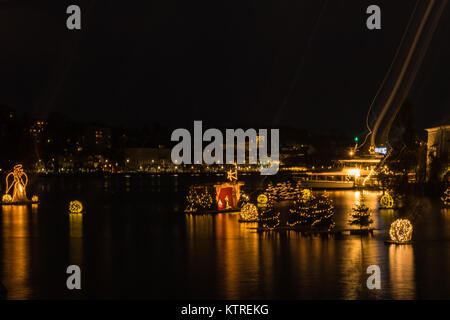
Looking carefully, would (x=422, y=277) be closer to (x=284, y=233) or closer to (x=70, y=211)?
(x=284, y=233)

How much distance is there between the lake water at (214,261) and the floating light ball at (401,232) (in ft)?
0.81

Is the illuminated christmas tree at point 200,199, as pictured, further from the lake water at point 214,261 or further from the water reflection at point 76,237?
the water reflection at point 76,237

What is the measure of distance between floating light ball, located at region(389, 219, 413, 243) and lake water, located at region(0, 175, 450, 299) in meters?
0.25

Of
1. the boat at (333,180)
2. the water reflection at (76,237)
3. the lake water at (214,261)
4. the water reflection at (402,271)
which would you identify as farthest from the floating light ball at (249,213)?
the boat at (333,180)

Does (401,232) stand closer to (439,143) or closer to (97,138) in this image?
(439,143)

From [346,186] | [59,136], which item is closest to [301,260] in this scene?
[346,186]

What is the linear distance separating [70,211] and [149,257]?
11.7m

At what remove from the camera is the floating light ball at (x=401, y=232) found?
14.2m

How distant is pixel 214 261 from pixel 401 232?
4.53 m

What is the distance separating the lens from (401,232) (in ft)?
46.7

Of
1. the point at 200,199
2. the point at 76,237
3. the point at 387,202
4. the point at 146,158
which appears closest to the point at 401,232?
the point at 76,237

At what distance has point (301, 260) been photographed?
480 inches

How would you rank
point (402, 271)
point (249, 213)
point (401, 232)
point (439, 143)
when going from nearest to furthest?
point (402, 271) < point (401, 232) < point (249, 213) < point (439, 143)

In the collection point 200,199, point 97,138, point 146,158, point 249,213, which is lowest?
point 249,213
